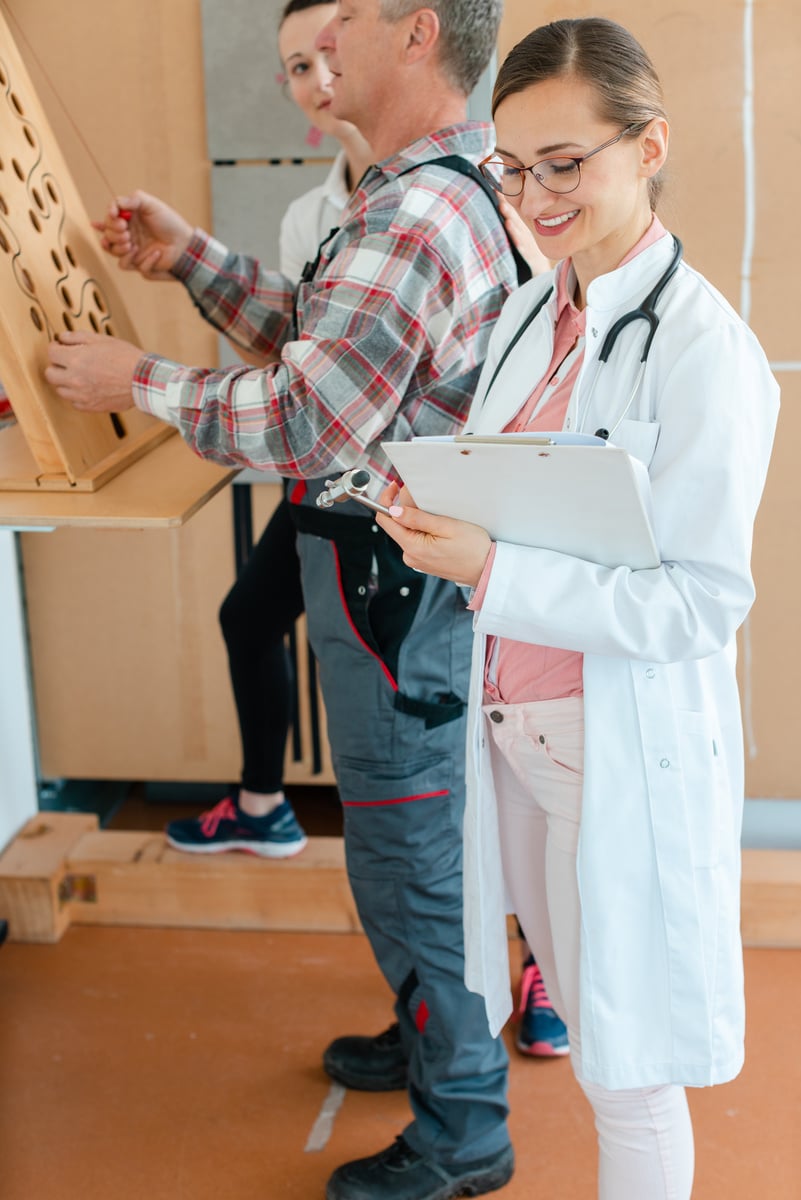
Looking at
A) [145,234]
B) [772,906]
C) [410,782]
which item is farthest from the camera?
[772,906]

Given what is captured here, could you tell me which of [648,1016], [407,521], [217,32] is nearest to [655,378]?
[407,521]

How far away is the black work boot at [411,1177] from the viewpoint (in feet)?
6.09

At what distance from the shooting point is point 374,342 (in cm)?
156

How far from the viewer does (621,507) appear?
1.16 metres

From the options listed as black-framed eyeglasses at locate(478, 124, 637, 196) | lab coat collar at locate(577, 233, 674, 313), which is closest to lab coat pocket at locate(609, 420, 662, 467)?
lab coat collar at locate(577, 233, 674, 313)

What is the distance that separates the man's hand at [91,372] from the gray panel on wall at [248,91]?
112 centimetres

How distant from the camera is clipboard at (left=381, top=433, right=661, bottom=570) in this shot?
3.68 ft

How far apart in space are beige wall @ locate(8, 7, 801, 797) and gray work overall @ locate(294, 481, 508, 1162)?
1.21 meters

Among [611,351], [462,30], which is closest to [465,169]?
[462,30]

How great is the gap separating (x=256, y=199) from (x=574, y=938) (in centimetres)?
192

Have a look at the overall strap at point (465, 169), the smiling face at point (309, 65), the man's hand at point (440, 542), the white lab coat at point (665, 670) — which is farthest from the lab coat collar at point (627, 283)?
the smiling face at point (309, 65)

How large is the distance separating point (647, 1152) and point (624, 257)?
104 cm

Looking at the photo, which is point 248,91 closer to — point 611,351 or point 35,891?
point 611,351

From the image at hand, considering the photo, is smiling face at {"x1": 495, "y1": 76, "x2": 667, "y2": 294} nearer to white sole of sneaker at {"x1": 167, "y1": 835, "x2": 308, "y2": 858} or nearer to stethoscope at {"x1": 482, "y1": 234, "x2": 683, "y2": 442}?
stethoscope at {"x1": 482, "y1": 234, "x2": 683, "y2": 442}
